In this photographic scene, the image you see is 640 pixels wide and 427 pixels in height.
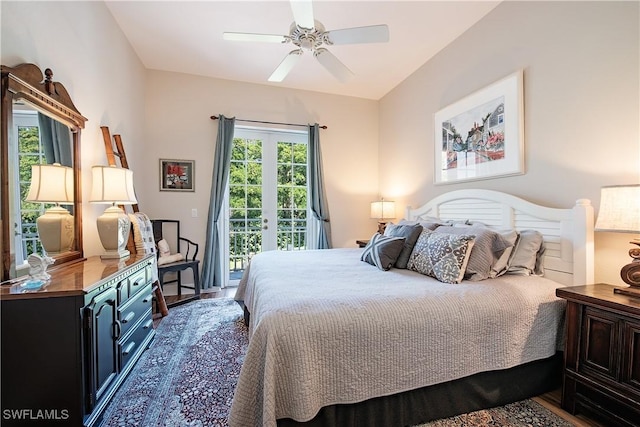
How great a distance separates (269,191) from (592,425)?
3822mm

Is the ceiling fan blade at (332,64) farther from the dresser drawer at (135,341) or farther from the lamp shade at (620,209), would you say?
the dresser drawer at (135,341)

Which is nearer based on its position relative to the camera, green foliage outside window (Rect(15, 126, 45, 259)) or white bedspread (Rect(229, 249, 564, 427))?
white bedspread (Rect(229, 249, 564, 427))

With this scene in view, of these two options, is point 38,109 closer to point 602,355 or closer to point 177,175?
point 177,175

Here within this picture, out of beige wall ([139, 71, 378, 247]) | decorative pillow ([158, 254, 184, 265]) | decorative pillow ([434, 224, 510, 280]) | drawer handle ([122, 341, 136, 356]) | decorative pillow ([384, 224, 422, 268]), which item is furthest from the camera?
beige wall ([139, 71, 378, 247])

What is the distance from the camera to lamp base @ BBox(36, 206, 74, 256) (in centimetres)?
173

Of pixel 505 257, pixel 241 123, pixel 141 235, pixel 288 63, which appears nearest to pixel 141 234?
pixel 141 235

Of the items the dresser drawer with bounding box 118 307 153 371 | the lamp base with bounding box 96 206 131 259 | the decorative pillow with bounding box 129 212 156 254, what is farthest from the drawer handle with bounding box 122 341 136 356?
the decorative pillow with bounding box 129 212 156 254

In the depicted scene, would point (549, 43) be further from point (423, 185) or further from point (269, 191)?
point (269, 191)

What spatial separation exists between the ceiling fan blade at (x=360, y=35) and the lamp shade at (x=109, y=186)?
193cm

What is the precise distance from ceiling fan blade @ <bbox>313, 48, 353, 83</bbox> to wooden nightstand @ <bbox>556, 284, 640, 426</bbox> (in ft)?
7.65

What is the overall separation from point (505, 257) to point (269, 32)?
2.94m

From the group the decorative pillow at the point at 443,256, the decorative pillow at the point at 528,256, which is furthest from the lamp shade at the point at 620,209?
the decorative pillow at the point at 443,256

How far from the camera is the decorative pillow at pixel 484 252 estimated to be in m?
1.95

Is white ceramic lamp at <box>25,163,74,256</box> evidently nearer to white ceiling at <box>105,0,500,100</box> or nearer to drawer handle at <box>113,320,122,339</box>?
drawer handle at <box>113,320,122,339</box>
